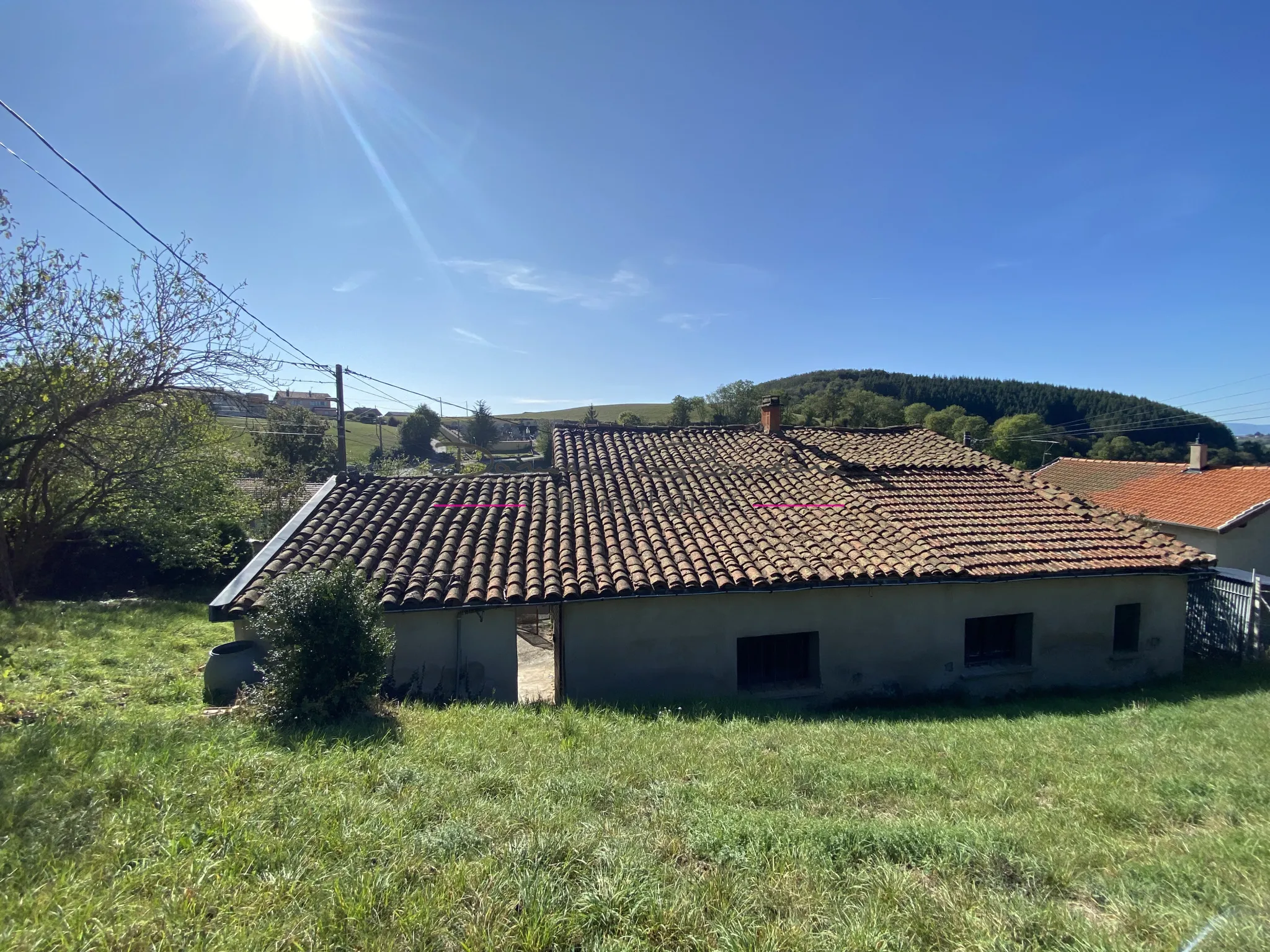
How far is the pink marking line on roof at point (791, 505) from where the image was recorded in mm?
11625

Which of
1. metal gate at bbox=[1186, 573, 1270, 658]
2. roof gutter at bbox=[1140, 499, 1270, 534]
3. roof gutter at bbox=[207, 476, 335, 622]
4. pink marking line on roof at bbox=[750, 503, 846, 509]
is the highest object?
pink marking line on roof at bbox=[750, 503, 846, 509]

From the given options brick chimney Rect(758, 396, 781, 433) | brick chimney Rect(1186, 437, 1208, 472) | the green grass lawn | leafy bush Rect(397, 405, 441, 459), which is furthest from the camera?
leafy bush Rect(397, 405, 441, 459)

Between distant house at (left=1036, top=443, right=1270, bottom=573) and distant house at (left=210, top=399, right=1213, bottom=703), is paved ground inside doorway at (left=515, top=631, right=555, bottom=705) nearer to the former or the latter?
distant house at (left=210, top=399, right=1213, bottom=703)

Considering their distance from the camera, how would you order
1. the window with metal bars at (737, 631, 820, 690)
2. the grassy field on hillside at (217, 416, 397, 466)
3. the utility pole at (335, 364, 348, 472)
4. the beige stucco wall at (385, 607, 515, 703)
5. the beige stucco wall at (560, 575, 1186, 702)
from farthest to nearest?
the grassy field on hillside at (217, 416, 397, 466)
the utility pole at (335, 364, 348, 472)
the window with metal bars at (737, 631, 820, 690)
the beige stucco wall at (560, 575, 1186, 702)
the beige stucco wall at (385, 607, 515, 703)

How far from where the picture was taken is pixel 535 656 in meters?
14.2

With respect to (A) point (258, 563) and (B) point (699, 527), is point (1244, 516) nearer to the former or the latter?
(B) point (699, 527)

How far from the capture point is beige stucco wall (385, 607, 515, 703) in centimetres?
838

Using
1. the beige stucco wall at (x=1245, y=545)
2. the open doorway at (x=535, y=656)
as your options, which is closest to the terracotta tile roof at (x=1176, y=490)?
the beige stucco wall at (x=1245, y=545)

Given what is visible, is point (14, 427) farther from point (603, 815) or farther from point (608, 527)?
point (603, 815)

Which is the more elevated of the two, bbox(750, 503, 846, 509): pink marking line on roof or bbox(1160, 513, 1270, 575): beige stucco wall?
bbox(750, 503, 846, 509): pink marking line on roof

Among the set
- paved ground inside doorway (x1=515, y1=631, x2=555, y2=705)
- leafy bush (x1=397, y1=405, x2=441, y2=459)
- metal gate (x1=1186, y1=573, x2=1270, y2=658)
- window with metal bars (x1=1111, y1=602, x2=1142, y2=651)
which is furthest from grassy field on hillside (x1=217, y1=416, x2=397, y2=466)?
metal gate (x1=1186, y1=573, x2=1270, y2=658)

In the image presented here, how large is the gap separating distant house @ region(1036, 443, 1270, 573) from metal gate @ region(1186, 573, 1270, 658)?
15.1ft

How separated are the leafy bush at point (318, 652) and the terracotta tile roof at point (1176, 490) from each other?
2157 centimetres

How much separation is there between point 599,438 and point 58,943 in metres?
12.7
